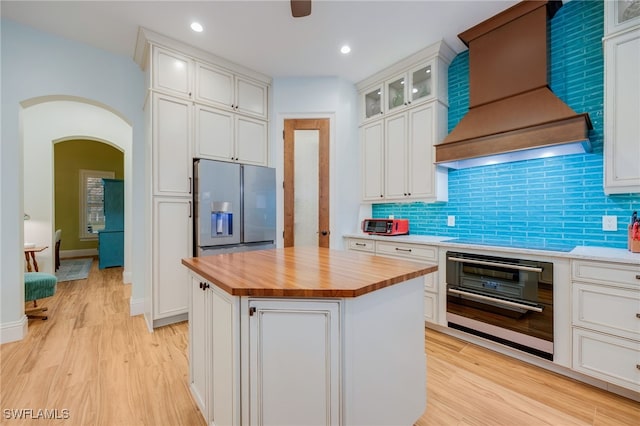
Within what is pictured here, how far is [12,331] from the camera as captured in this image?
103 inches

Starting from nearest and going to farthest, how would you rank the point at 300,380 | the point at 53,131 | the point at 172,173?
the point at 300,380 → the point at 172,173 → the point at 53,131

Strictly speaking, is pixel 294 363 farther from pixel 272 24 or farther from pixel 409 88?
pixel 409 88

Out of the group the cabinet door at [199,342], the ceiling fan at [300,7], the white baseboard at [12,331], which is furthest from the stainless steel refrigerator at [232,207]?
the ceiling fan at [300,7]

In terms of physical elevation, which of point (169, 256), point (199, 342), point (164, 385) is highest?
point (169, 256)

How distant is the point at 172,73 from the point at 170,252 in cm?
193

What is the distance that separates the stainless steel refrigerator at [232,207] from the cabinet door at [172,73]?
80 centimetres

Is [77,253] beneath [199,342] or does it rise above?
beneath

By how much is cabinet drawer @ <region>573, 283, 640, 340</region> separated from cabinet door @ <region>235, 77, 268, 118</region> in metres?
3.67

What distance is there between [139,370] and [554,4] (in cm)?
451

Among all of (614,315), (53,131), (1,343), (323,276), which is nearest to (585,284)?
(614,315)

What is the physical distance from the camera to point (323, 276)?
1344mm

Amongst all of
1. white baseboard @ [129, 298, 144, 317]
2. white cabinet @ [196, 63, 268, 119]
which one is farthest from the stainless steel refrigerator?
white baseboard @ [129, 298, 144, 317]

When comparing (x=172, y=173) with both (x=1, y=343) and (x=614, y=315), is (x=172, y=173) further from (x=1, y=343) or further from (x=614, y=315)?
(x=614, y=315)

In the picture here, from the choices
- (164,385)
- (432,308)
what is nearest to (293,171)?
(432,308)
